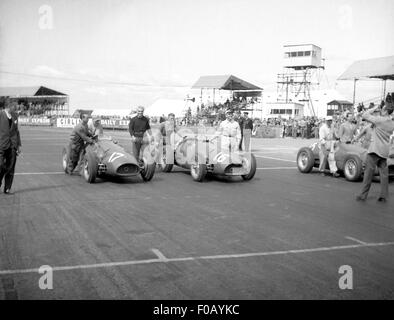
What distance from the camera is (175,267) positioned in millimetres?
4730

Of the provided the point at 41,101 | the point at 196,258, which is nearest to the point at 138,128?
the point at 196,258

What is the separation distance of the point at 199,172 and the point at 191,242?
5.30 meters

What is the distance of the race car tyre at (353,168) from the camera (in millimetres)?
11705

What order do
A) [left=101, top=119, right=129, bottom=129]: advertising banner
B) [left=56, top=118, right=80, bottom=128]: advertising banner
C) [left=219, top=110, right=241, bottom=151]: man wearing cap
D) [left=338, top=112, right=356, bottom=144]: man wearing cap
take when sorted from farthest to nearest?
1. [left=56, top=118, right=80, bottom=128]: advertising banner
2. [left=101, top=119, right=129, bottom=129]: advertising banner
3. [left=338, top=112, right=356, bottom=144]: man wearing cap
4. [left=219, top=110, right=241, bottom=151]: man wearing cap

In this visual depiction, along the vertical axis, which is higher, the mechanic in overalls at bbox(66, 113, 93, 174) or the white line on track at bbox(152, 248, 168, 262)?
the mechanic in overalls at bbox(66, 113, 93, 174)

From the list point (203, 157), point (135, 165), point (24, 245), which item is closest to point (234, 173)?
point (203, 157)

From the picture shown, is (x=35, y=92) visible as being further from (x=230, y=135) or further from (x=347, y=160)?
(x=347, y=160)

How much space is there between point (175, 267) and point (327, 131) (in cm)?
934

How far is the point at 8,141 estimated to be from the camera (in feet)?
27.9

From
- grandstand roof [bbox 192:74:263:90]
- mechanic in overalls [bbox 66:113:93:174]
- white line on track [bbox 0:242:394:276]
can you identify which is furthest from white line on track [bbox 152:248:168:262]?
grandstand roof [bbox 192:74:263:90]

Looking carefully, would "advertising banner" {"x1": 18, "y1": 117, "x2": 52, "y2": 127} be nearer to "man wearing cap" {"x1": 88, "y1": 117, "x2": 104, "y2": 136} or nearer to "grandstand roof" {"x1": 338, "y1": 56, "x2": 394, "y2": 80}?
"grandstand roof" {"x1": 338, "y1": 56, "x2": 394, "y2": 80}

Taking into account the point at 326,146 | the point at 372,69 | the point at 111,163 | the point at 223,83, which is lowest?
the point at 111,163

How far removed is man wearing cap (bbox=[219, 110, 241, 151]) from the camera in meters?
11.4

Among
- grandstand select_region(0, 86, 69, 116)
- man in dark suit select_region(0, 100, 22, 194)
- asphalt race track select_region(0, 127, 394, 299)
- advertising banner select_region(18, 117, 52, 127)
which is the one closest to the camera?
asphalt race track select_region(0, 127, 394, 299)
